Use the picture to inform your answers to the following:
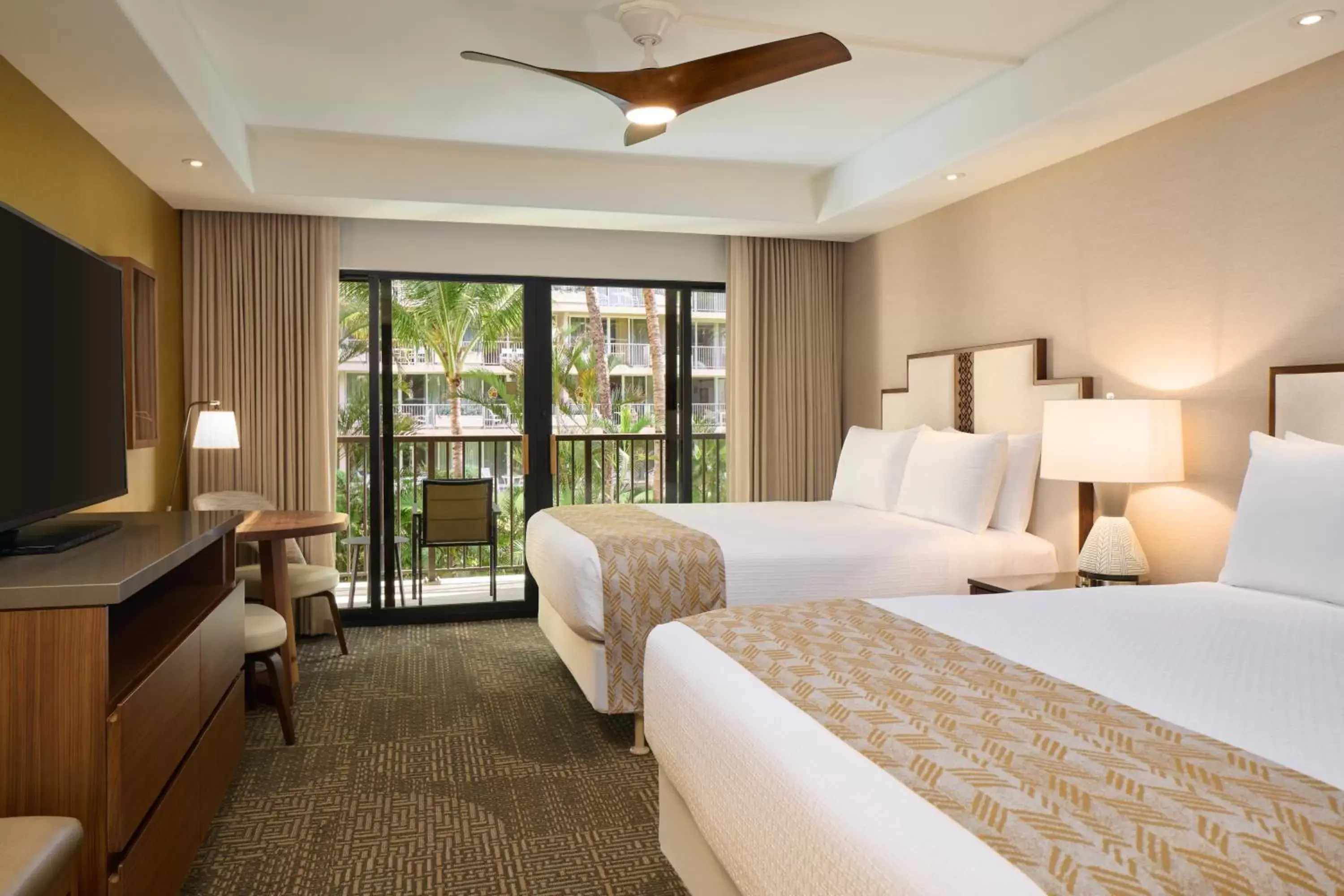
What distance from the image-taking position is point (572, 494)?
18.7 feet

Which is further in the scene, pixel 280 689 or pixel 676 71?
pixel 280 689

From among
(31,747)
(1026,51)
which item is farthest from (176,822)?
(1026,51)

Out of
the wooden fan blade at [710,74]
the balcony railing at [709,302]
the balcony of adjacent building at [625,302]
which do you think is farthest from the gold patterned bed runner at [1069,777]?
the balcony railing at [709,302]

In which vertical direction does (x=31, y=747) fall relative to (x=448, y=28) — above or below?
below

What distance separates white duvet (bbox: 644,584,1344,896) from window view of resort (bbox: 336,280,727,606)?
3432mm

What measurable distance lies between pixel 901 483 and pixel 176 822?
10.6 feet

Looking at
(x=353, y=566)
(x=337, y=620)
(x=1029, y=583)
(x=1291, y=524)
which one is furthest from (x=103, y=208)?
(x=1291, y=524)

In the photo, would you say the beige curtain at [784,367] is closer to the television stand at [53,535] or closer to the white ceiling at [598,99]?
the white ceiling at [598,99]

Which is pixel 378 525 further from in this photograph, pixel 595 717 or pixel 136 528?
pixel 136 528

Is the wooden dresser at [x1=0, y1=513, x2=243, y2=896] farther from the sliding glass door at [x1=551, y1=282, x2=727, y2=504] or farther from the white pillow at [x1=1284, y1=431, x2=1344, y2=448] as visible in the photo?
the sliding glass door at [x1=551, y1=282, x2=727, y2=504]

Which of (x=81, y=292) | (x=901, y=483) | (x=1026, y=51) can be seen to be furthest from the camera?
(x=901, y=483)

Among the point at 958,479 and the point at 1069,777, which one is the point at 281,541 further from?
the point at 1069,777

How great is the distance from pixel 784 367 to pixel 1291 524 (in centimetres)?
348

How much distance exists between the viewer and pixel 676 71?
275 centimetres
